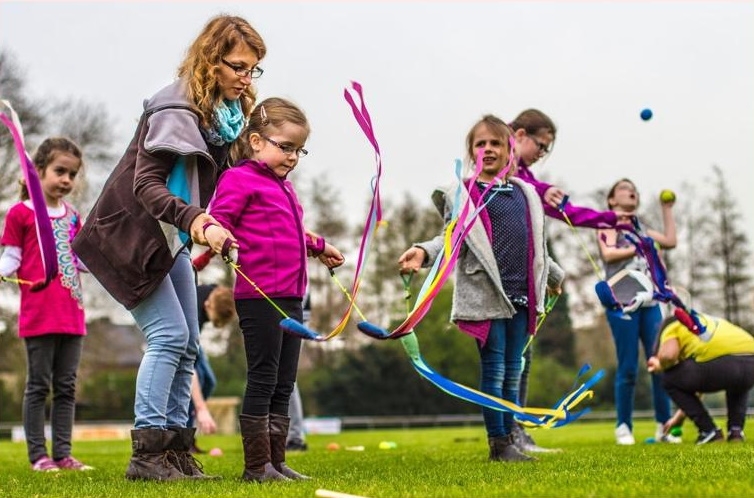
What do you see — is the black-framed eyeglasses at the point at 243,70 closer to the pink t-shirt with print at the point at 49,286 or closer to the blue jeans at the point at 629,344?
the pink t-shirt with print at the point at 49,286

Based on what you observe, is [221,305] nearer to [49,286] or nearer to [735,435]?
[49,286]

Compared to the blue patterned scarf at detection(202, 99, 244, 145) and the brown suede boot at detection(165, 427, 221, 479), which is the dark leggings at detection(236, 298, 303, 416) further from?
the blue patterned scarf at detection(202, 99, 244, 145)

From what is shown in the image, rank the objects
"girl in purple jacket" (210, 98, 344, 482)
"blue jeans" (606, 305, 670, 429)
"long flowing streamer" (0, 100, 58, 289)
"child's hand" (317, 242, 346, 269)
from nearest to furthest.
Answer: "long flowing streamer" (0, 100, 58, 289) → "girl in purple jacket" (210, 98, 344, 482) → "child's hand" (317, 242, 346, 269) → "blue jeans" (606, 305, 670, 429)

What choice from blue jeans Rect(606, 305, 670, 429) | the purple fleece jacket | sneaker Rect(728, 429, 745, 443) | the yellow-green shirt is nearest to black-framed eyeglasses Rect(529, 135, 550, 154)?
the purple fleece jacket

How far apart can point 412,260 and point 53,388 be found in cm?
251

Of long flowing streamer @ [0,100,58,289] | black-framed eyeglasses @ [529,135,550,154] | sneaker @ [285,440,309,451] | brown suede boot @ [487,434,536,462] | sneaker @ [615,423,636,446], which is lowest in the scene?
sneaker @ [285,440,309,451]

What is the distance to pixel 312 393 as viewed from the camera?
30328mm

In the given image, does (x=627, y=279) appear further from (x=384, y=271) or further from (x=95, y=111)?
(x=384, y=271)

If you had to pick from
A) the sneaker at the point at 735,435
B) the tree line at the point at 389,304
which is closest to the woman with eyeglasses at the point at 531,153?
the sneaker at the point at 735,435

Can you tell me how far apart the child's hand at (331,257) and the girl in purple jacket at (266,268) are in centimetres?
25

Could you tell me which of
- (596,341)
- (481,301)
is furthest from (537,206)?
(596,341)

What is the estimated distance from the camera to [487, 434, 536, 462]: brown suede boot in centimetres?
480

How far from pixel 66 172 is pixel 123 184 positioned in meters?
1.74

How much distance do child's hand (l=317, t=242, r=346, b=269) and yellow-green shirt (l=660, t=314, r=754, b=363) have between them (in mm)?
3173
